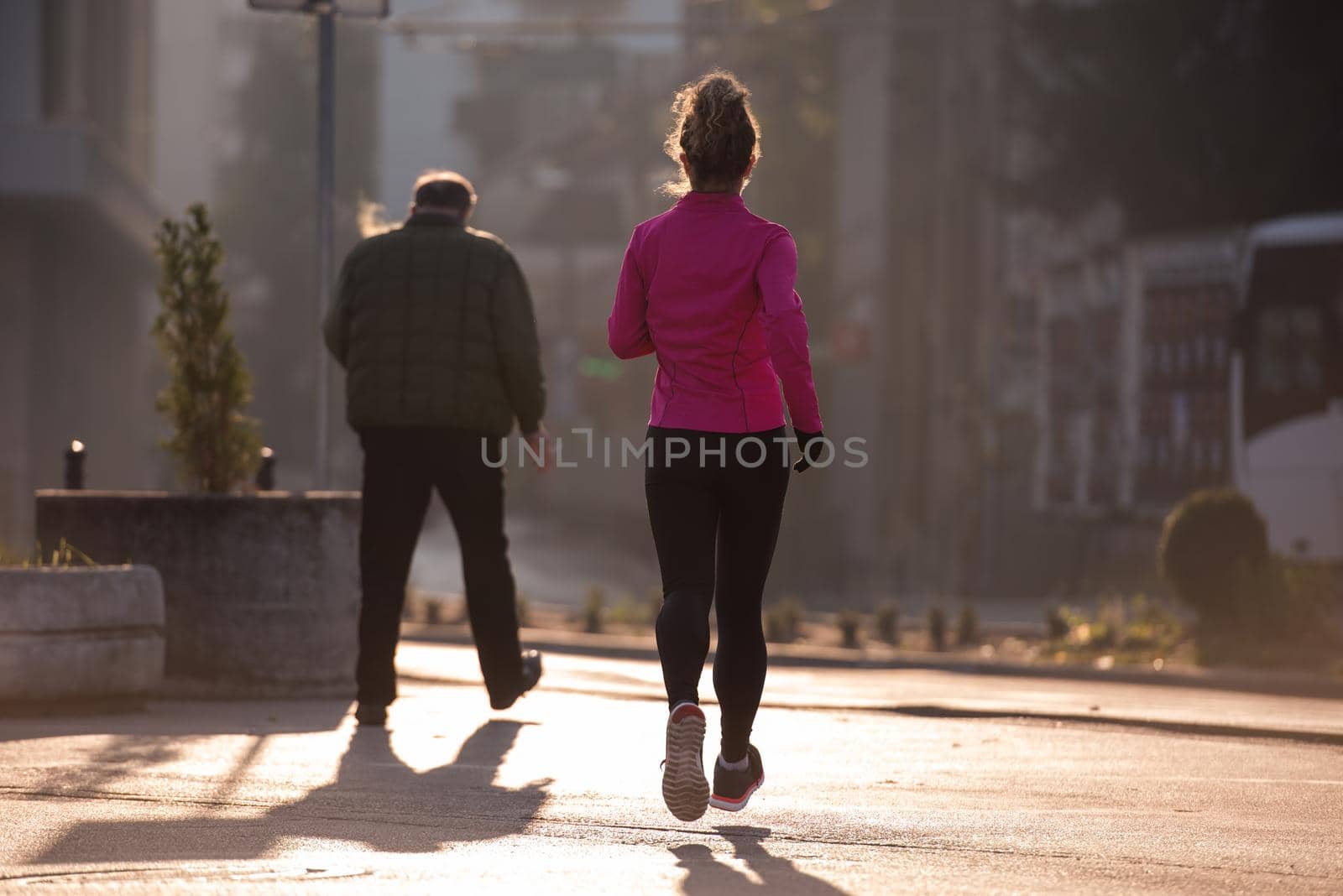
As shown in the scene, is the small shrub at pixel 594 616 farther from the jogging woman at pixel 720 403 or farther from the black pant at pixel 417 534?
the jogging woman at pixel 720 403

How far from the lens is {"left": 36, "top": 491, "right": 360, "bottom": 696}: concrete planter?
8.89 meters

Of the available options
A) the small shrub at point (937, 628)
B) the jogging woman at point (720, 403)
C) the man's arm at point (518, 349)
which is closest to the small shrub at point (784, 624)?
the small shrub at point (937, 628)

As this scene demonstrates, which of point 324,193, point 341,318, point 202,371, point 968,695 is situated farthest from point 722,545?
point 324,193

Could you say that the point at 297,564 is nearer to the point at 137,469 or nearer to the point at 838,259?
the point at 838,259

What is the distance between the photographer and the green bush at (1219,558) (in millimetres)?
13000

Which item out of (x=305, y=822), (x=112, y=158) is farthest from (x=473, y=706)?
(x=112, y=158)

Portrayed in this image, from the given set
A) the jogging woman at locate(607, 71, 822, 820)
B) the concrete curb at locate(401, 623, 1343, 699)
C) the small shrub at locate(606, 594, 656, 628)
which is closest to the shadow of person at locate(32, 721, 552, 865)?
the jogging woman at locate(607, 71, 822, 820)

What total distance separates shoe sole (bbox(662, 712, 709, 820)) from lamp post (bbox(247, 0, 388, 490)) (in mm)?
5188

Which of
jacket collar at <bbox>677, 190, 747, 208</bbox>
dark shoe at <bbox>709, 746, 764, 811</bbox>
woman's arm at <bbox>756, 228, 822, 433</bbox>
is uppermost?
jacket collar at <bbox>677, 190, 747, 208</bbox>

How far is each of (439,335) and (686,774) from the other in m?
2.85

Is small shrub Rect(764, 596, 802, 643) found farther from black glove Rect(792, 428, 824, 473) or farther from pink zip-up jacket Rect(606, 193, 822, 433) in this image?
black glove Rect(792, 428, 824, 473)

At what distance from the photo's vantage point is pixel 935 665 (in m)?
12.9

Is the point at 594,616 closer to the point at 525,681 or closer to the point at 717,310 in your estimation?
the point at 525,681

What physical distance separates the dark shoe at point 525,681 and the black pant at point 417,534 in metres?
0.10
